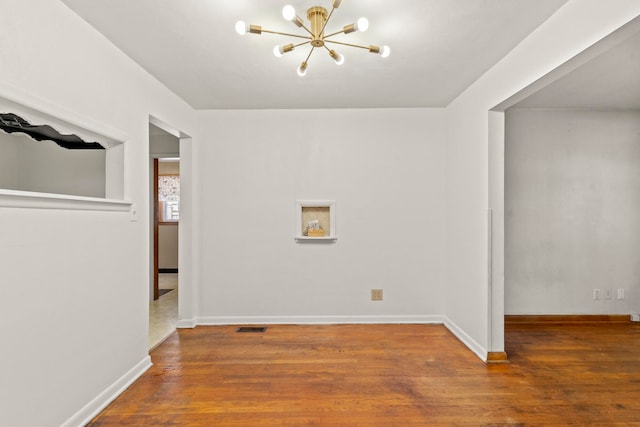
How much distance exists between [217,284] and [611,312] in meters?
4.66

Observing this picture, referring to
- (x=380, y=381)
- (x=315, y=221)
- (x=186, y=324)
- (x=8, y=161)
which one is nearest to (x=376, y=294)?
(x=315, y=221)

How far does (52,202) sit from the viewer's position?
1.83 metres

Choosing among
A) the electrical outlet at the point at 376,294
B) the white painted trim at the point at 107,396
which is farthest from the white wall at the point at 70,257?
the electrical outlet at the point at 376,294

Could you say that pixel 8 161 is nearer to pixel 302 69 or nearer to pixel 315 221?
pixel 302 69

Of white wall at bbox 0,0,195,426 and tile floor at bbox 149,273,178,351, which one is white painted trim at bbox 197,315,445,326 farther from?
white wall at bbox 0,0,195,426

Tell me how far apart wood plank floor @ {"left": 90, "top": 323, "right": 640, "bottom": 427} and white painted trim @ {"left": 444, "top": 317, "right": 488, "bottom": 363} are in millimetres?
70

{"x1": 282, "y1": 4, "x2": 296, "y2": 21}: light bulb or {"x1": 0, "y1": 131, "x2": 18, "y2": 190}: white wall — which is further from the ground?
{"x1": 282, "y1": 4, "x2": 296, "y2": 21}: light bulb

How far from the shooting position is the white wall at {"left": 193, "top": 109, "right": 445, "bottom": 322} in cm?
395

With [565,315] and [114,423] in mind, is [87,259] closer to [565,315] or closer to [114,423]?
[114,423]

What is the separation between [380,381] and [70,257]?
89.2 inches

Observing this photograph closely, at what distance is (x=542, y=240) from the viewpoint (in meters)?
3.97

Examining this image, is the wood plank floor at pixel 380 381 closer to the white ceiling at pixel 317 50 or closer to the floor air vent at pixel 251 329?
the floor air vent at pixel 251 329

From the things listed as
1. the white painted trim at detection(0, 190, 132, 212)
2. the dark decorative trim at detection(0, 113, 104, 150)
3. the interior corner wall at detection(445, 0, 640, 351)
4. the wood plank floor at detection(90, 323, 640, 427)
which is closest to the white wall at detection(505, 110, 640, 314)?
the wood plank floor at detection(90, 323, 640, 427)

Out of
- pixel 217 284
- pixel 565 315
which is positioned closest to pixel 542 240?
pixel 565 315
